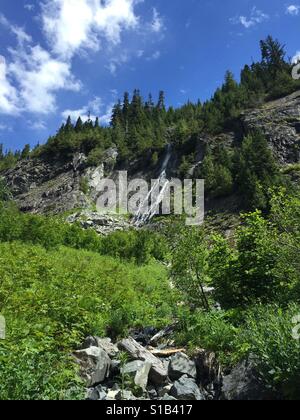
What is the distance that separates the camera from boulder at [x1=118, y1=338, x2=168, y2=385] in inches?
292

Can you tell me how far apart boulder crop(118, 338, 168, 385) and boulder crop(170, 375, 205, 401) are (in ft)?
1.58

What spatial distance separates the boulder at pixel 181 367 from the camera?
24.6 feet

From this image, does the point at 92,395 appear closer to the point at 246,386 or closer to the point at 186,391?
the point at 186,391

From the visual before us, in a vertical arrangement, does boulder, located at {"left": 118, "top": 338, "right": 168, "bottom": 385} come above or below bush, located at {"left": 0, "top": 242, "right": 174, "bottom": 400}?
below

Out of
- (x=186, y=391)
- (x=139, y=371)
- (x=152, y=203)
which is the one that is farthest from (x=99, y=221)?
(x=186, y=391)

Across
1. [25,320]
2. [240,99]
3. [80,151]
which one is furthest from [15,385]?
[80,151]

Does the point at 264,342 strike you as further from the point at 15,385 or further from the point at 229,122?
the point at 229,122

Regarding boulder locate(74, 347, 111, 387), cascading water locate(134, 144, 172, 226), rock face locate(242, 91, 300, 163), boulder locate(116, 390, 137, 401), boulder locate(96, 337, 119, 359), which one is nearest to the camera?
boulder locate(116, 390, 137, 401)

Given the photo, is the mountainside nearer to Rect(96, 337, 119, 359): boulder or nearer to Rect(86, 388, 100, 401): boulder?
Rect(96, 337, 119, 359): boulder

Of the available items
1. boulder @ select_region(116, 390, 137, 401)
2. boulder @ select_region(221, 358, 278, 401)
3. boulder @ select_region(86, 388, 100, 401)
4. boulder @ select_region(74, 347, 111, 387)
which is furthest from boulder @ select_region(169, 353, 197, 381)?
boulder @ select_region(86, 388, 100, 401)

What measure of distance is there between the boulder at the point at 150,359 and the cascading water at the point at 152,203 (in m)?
47.1

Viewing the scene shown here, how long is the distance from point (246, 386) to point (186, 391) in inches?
41.9

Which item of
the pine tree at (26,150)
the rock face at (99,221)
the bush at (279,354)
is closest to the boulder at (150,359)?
the bush at (279,354)

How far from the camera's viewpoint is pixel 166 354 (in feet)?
29.3
